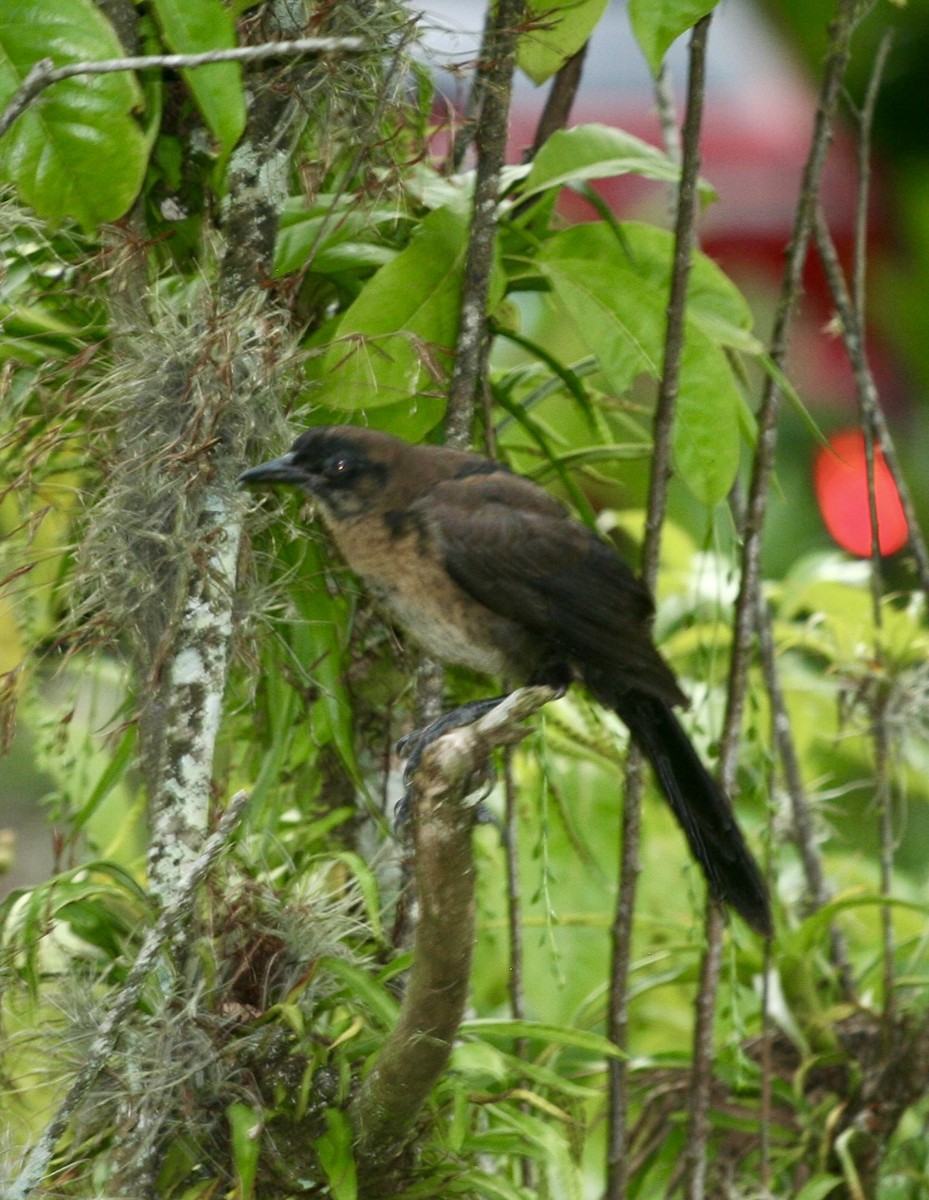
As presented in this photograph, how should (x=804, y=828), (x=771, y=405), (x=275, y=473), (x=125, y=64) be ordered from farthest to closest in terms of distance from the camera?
(x=804, y=828) < (x=771, y=405) < (x=275, y=473) < (x=125, y=64)

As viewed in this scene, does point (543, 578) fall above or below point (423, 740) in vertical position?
above

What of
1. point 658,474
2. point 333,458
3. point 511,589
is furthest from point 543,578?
point 333,458

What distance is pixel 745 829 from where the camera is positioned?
2.93 m

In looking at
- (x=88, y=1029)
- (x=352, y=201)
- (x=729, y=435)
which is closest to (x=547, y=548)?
(x=729, y=435)

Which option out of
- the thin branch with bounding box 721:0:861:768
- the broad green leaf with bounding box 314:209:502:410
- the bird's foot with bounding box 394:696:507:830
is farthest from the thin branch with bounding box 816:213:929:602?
the bird's foot with bounding box 394:696:507:830

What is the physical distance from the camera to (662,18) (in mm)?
1707

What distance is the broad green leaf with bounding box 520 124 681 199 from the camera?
2.10 meters

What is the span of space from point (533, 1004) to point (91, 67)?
5.87 ft

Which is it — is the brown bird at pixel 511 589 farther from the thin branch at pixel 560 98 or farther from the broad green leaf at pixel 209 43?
the thin branch at pixel 560 98

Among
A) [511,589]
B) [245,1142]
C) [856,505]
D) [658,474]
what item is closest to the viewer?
[245,1142]

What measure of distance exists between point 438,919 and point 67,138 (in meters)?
0.92

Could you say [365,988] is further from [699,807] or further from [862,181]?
[862,181]

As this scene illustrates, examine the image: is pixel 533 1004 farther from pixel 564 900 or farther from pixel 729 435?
pixel 729 435

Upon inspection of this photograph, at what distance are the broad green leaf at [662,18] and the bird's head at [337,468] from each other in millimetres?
617
